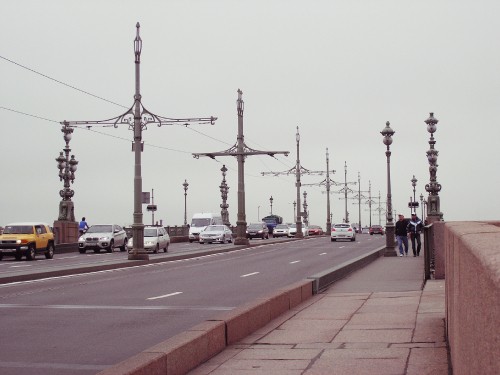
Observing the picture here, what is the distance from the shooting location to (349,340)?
987 centimetres

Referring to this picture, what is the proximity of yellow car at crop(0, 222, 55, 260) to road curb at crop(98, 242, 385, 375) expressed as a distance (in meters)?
25.6

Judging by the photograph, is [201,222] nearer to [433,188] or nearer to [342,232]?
[342,232]

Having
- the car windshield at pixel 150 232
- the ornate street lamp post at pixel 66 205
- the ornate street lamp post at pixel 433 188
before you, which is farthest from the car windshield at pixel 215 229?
the ornate street lamp post at pixel 433 188

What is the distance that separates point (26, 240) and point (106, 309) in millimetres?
24125

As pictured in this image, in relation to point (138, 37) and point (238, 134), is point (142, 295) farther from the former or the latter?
point (238, 134)

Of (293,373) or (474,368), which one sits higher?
(474,368)

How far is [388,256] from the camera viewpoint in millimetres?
35562

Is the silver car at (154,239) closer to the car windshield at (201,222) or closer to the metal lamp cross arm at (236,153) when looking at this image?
the metal lamp cross arm at (236,153)

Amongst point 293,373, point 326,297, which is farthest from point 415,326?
point 326,297

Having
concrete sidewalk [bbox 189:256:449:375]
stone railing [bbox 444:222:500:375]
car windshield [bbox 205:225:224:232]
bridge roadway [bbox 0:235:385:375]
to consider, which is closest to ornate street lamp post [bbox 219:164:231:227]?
car windshield [bbox 205:225:224:232]

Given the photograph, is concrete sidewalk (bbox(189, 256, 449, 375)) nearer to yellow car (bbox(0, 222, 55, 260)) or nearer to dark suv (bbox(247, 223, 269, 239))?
yellow car (bbox(0, 222, 55, 260))

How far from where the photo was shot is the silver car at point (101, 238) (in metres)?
47.2

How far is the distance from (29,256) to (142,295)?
21449 millimetres

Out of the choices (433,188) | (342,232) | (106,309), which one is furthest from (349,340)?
(342,232)
